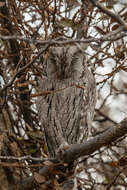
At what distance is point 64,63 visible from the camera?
2787 millimetres

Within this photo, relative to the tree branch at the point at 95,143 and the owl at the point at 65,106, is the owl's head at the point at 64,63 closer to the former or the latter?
the owl at the point at 65,106

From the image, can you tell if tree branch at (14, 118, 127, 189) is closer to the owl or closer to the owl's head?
the owl

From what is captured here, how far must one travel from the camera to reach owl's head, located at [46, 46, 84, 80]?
2777 mm

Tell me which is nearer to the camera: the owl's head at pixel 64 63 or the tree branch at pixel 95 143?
the tree branch at pixel 95 143

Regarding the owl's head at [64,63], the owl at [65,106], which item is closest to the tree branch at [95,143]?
the owl at [65,106]

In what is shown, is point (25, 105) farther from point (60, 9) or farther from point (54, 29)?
point (60, 9)

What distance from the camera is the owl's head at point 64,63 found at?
109 inches

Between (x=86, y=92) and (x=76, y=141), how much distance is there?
1.51ft

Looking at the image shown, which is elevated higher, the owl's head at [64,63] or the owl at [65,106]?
the owl's head at [64,63]

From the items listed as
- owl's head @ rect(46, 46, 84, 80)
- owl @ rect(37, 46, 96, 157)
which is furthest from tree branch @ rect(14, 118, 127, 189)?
owl's head @ rect(46, 46, 84, 80)

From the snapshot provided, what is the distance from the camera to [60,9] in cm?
346

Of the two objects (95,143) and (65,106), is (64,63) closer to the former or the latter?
(65,106)

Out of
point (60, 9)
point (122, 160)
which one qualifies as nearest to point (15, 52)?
point (60, 9)

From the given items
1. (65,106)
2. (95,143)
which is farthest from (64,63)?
(95,143)
